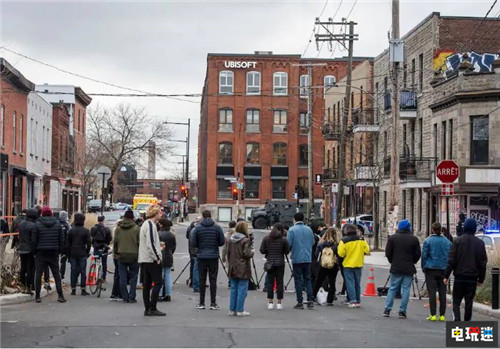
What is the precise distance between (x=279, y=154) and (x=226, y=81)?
30.0 ft

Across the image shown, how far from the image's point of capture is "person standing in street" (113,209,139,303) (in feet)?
57.0

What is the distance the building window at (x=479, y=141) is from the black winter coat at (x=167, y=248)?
2223 centimetres

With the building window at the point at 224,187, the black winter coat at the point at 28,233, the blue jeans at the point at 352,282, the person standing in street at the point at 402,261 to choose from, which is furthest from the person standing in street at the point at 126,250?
the building window at the point at 224,187

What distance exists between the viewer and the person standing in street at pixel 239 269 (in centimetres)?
1566

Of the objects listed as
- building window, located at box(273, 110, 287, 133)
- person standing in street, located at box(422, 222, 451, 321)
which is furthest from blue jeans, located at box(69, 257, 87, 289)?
building window, located at box(273, 110, 287, 133)

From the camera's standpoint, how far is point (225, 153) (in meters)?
85.5

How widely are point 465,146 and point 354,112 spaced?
1694 centimetres

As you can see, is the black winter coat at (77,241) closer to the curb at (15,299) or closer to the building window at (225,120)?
the curb at (15,299)

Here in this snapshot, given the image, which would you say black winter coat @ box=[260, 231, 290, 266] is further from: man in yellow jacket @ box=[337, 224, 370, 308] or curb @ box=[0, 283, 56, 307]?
curb @ box=[0, 283, 56, 307]

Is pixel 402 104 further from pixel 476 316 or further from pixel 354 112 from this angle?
pixel 476 316

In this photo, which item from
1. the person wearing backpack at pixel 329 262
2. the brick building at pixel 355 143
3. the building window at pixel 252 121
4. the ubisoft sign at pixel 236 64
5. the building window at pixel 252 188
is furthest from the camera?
the building window at pixel 252 121

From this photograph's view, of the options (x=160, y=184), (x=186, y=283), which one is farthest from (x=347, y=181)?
(x=160, y=184)

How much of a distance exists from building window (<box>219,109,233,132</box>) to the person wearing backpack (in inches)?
2629

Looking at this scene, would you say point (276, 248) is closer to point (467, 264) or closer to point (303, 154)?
point (467, 264)
